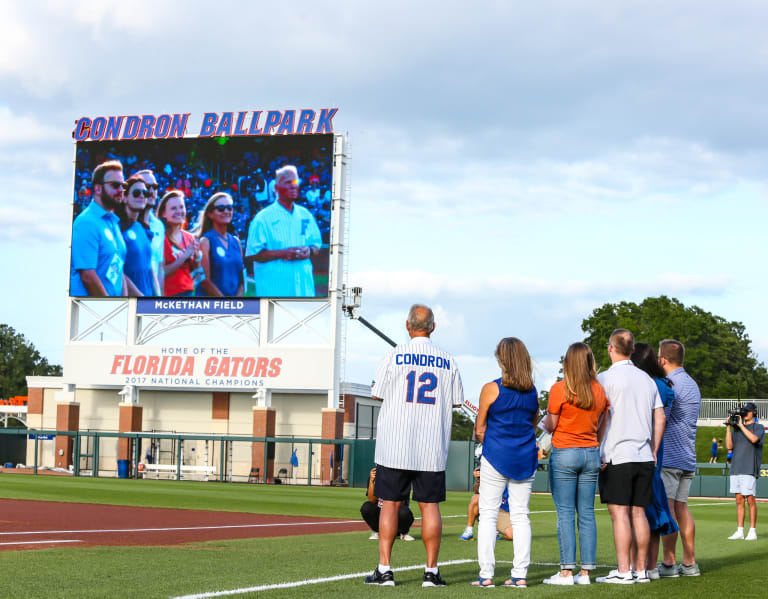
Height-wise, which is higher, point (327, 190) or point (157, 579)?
point (327, 190)

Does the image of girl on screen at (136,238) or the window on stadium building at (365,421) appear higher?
the image of girl on screen at (136,238)

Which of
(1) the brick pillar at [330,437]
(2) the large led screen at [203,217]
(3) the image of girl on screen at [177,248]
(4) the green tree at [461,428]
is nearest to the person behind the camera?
(2) the large led screen at [203,217]

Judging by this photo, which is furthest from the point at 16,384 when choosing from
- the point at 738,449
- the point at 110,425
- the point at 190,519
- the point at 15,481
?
the point at 738,449

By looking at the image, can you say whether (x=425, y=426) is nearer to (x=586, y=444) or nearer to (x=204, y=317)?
(x=586, y=444)

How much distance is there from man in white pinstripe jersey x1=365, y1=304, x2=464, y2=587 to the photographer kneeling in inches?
287

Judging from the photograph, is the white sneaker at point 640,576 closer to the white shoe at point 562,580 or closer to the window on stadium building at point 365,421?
the white shoe at point 562,580

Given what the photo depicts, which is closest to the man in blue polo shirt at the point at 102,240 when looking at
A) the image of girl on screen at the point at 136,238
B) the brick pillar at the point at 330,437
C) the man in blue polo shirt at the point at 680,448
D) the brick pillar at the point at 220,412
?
the image of girl on screen at the point at 136,238

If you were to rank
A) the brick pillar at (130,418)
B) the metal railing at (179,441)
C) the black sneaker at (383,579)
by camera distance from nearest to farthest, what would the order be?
1. the black sneaker at (383,579)
2. the metal railing at (179,441)
3. the brick pillar at (130,418)

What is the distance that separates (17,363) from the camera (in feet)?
344

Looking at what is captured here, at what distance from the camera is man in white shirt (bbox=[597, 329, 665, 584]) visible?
8.18m

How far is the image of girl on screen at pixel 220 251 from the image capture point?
47.8 meters

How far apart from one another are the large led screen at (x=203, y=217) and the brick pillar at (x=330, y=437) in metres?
5.83

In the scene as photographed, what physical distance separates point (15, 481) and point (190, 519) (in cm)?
1717

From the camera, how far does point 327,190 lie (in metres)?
47.1
